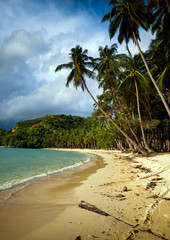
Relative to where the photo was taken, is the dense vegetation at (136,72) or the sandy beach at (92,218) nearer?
the sandy beach at (92,218)

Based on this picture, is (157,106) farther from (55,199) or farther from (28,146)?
(28,146)

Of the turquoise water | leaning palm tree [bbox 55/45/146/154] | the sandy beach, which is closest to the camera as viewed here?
the sandy beach

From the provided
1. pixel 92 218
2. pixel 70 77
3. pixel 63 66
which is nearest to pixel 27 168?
pixel 92 218

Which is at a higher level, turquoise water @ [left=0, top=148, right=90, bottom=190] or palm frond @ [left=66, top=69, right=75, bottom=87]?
palm frond @ [left=66, top=69, right=75, bottom=87]

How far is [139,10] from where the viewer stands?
1245cm

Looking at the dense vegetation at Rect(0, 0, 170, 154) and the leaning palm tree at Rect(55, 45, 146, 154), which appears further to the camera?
the leaning palm tree at Rect(55, 45, 146, 154)

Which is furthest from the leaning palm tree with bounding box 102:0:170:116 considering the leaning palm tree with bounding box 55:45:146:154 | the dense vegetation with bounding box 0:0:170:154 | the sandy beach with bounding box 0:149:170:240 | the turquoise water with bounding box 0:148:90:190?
the turquoise water with bounding box 0:148:90:190

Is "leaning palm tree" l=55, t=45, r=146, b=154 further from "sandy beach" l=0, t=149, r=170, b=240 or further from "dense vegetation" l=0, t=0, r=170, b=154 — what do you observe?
"sandy beach" l=0, t=149, r=170, b=240

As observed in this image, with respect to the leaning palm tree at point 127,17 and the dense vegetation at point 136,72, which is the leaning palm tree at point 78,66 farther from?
the leaning palm tree at point 127,17

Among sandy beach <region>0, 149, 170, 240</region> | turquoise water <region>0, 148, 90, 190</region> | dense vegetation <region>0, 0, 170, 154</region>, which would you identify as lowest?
turquoise water <region>0, 148, 90, 190</region>

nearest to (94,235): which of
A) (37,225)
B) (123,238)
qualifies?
(123,238)

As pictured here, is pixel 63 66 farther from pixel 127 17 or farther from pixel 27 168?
pixel 27 168

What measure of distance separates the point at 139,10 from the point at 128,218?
632 inches

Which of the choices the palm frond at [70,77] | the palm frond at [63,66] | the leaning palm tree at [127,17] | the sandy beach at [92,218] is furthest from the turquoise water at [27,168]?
the leaning palm tree at [127,17]
